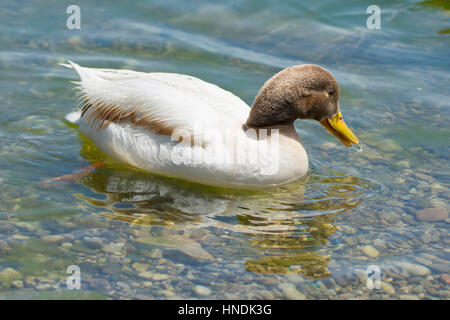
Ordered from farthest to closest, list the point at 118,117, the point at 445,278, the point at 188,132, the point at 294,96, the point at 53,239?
the point at 118,117
the point at 294,96
the point at 188,132
the point at 53,239
the point at 445,278

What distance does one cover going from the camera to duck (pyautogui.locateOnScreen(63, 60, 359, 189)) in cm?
643

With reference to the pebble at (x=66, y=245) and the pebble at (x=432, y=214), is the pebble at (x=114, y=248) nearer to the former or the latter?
the pebble at (x=66, y=245)

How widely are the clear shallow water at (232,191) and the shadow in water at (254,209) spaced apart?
2 cm

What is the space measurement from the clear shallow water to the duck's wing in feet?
2.17

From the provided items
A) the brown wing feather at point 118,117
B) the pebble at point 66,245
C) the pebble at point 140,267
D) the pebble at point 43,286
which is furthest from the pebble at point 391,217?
the pebble at point 43,286

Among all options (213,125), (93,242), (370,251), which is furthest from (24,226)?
(370,251)

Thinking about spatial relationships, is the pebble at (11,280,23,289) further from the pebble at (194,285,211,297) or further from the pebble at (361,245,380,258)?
the pebble at (361,245,380,258)

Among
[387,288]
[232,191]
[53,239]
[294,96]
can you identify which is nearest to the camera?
[387,288]

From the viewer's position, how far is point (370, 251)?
5.81 metres

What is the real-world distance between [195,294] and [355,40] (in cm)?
679

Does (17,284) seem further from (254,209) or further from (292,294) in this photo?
(254,209)

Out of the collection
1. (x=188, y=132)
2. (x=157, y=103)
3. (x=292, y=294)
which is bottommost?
(x=292, y=294)

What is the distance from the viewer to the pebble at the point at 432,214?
642 centimetres

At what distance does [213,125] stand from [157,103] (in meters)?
0.66
